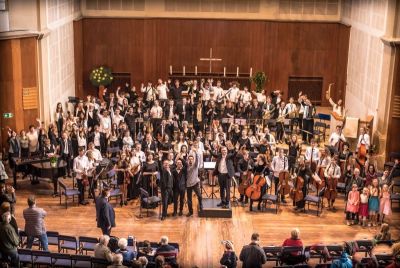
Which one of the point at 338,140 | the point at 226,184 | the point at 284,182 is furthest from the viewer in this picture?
the point at 338,140

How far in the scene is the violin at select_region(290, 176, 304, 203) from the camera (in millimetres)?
16109

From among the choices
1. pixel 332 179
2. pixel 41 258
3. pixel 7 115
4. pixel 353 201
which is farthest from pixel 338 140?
pixel 41 258

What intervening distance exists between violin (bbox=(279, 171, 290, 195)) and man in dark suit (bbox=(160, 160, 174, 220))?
2903mm

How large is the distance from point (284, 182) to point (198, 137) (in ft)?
9.25

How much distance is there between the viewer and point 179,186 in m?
15.5

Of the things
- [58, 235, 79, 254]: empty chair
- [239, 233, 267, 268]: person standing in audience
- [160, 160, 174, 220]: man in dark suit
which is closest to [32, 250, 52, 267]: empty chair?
[58, 235, 79, 254]: empty chair

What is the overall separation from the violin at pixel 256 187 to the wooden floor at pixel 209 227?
488mm

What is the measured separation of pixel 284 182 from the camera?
16.3 m

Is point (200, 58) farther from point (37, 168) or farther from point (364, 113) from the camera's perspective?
point (37, 168)

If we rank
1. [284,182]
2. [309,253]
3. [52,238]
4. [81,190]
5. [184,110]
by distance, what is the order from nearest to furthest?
[309,253] < [52,238] < [284,182] < [81,190] < [184,110]

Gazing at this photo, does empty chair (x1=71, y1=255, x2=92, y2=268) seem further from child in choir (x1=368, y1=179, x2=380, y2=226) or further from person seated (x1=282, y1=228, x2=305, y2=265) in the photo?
child in choir (x1=368, y1=179, x2=380, y2=226)

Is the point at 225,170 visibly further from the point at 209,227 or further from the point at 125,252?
the point at 125,252

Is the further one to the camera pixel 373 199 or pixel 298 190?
pixel 298 190

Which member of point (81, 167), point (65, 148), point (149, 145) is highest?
point (149, 145)
